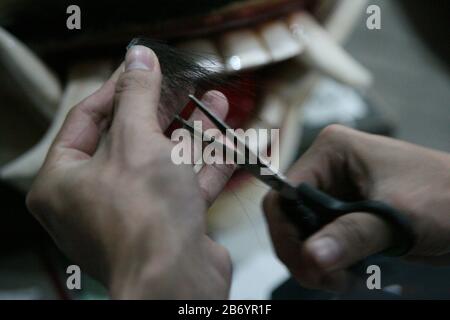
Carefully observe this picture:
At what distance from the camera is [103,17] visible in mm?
604

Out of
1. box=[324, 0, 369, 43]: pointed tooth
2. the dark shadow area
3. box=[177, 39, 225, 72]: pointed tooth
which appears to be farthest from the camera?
the dark shadow area

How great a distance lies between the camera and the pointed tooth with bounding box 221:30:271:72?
643mm

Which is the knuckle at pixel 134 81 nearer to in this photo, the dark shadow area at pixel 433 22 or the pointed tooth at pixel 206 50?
the pointed tooth at pixel 206 50

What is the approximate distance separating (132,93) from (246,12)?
299 millimetres

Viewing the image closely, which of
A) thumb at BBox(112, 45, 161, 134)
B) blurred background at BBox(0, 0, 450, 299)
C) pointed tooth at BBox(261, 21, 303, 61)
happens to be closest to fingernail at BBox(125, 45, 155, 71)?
thumb at BBox(112, 45, 161, 134)

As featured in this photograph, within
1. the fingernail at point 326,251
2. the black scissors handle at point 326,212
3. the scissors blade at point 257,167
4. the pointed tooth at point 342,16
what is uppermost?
the pointed tooth at point 342,16

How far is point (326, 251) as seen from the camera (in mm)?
413

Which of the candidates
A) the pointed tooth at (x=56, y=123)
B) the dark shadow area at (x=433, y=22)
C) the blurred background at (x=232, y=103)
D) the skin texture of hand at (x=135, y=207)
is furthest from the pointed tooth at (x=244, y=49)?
the dark shadow area at (x=433, y=22)

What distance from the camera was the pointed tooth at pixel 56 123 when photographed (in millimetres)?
600

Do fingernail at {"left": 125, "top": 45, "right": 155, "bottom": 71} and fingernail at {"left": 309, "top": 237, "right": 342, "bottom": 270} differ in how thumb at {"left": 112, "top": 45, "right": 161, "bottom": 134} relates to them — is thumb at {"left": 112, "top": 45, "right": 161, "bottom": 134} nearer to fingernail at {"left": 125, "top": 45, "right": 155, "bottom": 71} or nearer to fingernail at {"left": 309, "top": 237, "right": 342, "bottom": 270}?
fingernail at {"left": 125, "top": 45, "right": 155, "bottom": 71}

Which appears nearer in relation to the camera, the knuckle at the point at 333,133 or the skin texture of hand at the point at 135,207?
the skin texture of hand at the point at 135,207

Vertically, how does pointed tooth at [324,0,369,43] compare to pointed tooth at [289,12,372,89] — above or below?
above

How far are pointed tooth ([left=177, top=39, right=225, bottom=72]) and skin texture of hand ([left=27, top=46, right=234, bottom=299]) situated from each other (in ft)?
0.37

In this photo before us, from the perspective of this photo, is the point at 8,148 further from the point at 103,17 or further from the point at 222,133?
the point at 222,133
